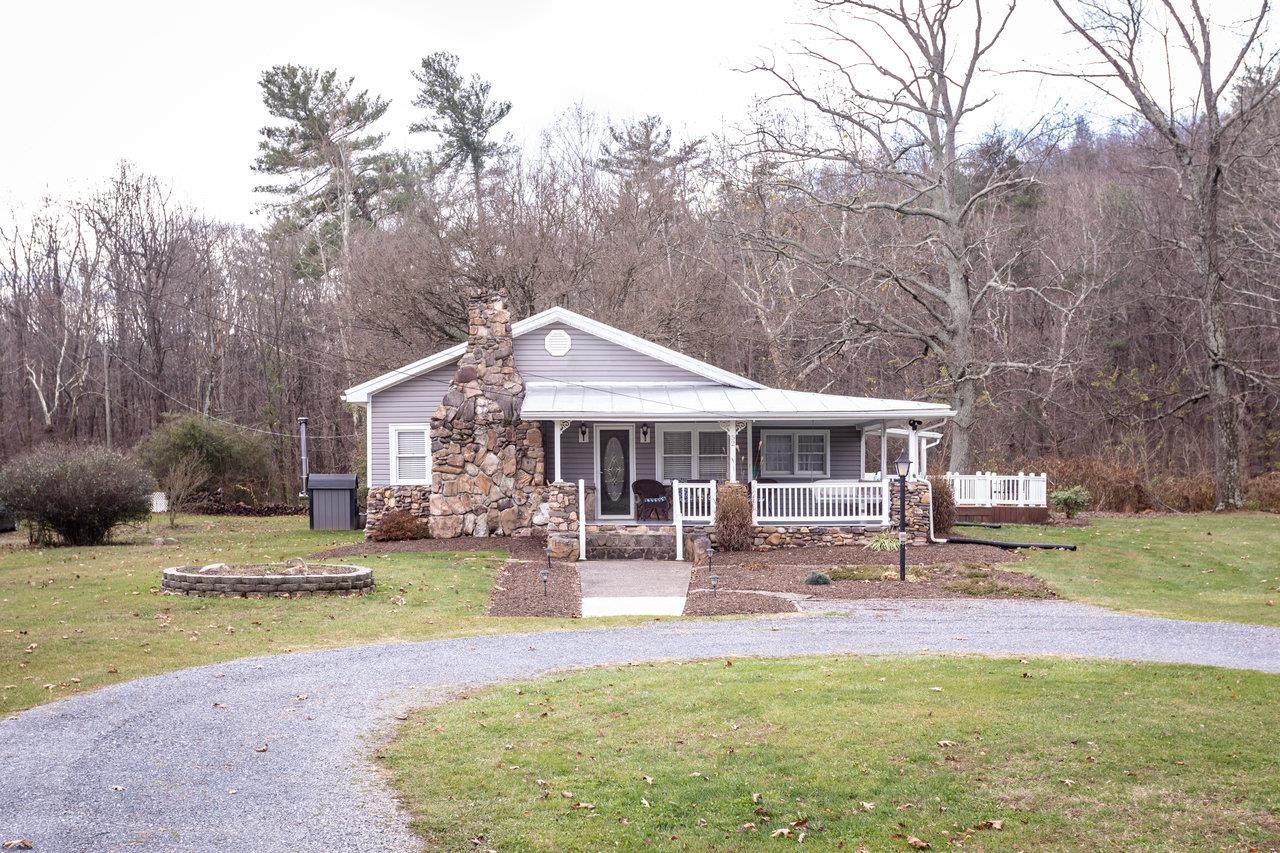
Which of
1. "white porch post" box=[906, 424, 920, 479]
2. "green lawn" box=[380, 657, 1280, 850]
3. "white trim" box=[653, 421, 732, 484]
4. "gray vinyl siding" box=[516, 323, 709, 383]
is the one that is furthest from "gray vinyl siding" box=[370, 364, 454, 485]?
"green lawn" box=[380, 657, 1280, 850]

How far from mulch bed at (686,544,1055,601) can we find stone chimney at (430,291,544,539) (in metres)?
4.76

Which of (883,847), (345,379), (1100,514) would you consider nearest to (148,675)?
(883,847)

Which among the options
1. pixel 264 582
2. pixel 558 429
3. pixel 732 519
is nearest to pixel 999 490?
pixel 732 519

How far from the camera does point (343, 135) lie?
44.4 metres

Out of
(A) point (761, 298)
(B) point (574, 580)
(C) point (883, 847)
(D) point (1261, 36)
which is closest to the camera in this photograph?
(C) point (883, 847)

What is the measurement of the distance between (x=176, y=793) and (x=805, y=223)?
33550 millimetres

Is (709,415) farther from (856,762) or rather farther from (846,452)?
(856,762)

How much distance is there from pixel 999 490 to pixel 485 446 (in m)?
12.9

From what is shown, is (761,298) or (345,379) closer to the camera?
(761,298)

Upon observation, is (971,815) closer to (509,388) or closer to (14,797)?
(14,797)

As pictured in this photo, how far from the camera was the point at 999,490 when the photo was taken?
28.6 m

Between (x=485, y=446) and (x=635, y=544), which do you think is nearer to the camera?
(x=635, y=544)

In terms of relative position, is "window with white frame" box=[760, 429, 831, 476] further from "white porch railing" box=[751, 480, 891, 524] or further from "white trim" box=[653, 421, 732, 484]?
"white porch railing" box=[751, 480, 891, 524]

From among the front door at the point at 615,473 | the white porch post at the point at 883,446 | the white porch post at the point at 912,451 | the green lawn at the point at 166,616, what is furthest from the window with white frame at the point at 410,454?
the white porch post at the point at 912,451
